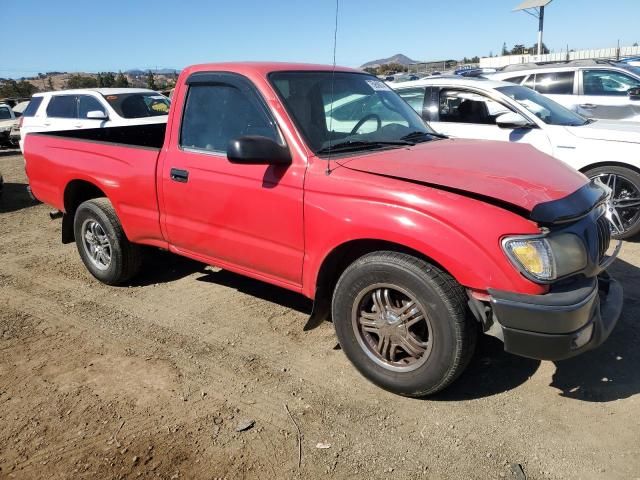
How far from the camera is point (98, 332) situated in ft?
13.5

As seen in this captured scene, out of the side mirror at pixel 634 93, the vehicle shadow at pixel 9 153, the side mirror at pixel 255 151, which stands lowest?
the vehicle shadow at pixel 9 153

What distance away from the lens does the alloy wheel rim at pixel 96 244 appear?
4.96 metres

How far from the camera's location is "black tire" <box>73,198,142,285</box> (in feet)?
15.4

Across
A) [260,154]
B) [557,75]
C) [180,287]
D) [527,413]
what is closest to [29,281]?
[180,287]

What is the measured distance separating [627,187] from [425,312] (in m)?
4.10

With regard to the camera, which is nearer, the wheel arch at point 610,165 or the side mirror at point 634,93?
the wheel arch at point 610,165

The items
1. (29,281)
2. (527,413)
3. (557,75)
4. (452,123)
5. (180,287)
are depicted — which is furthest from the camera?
(557,75)

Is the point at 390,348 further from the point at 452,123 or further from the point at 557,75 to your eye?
the point at 557,75

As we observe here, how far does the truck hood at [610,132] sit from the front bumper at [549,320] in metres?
3.72

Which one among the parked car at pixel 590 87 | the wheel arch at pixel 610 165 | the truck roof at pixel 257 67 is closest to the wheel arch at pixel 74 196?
the truck roof at pixel 257 67

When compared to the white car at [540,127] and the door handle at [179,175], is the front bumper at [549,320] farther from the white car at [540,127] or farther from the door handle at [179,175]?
the white car at [540,127]

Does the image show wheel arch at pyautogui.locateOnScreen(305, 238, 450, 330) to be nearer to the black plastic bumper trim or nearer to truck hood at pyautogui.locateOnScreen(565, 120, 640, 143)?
the black plastic bumper trim

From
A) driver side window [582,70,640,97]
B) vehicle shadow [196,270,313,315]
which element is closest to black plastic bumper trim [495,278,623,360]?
vehicle shadow [196,270,313,315]

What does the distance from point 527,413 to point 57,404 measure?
9.05 ft
